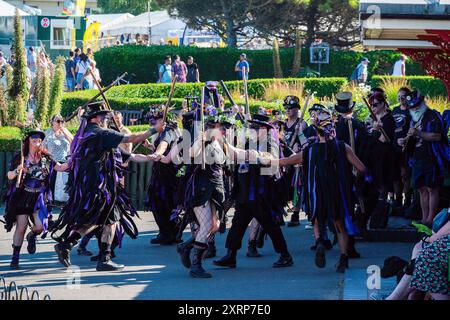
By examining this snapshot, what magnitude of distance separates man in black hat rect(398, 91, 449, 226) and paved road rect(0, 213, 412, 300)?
697 mm

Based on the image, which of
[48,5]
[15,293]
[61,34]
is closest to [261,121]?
[15,293]

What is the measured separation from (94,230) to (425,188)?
4246mm

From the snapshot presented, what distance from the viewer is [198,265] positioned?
498 inches

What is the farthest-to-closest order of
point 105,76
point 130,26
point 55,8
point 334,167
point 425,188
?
1. point 55,8
2. point 130,26
3. point 105,76
4. point 425,188
5. point 334,167

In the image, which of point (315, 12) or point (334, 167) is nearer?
point (334, 167)

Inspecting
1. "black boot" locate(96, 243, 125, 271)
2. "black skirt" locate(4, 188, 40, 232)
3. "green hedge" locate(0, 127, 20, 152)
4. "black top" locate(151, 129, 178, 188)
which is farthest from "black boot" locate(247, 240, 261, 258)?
"green hedge" locate(0, 127, 20, 152)

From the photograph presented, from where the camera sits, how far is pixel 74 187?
13.2 metres

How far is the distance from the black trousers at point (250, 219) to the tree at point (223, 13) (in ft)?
100

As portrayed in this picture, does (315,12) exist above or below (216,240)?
above

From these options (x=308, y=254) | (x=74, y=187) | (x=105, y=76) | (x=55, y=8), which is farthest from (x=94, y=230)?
(x=55, y=8)

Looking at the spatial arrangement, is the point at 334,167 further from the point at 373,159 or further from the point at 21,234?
the point at 21,234

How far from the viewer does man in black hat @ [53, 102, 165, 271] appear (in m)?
13.0

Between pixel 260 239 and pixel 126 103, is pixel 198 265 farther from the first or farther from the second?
pixel 126 103

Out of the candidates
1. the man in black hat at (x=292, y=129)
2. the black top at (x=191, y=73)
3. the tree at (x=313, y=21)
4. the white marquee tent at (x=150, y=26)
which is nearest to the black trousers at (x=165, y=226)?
the man in black hat at (x=292, y=129)
